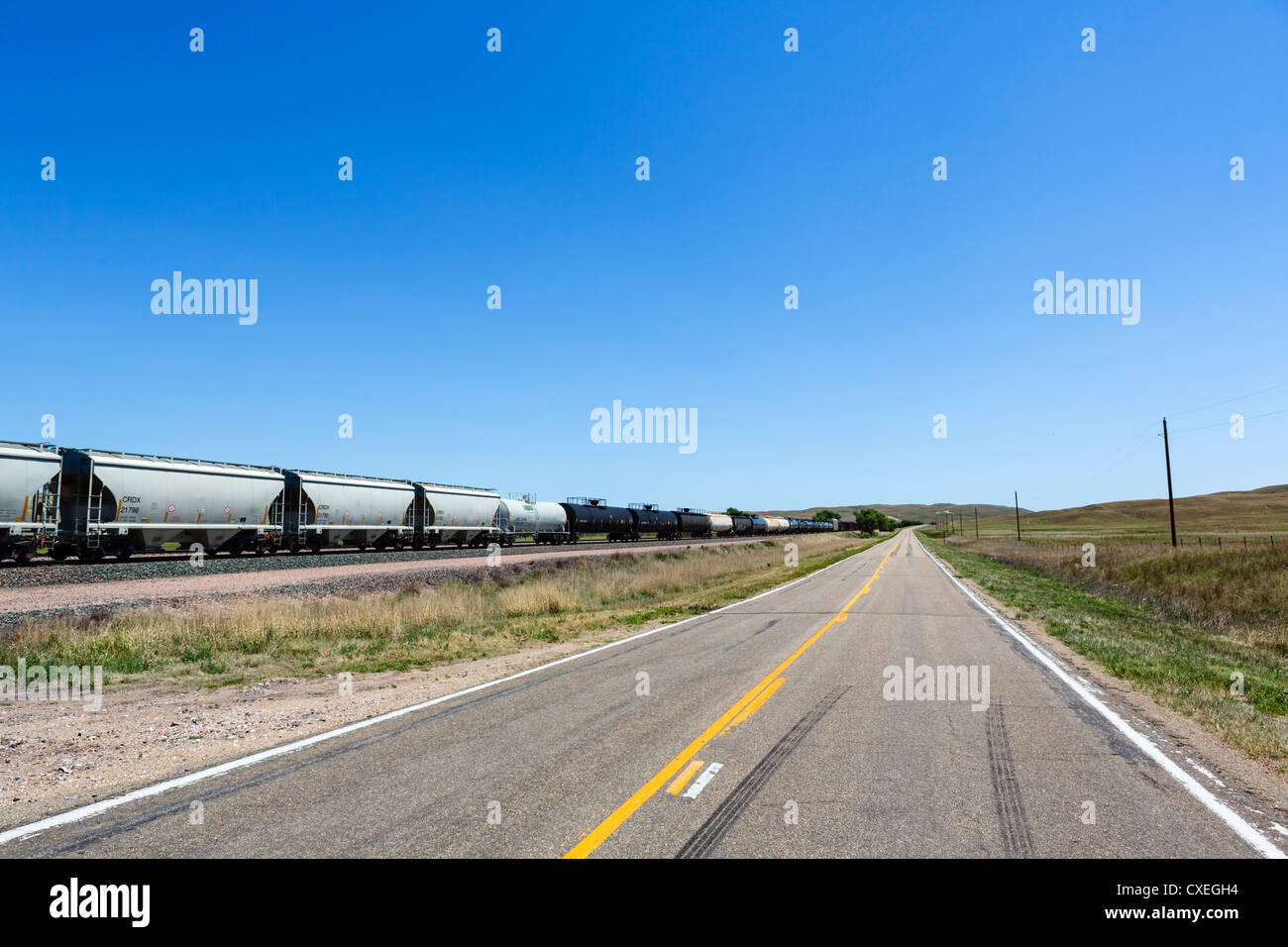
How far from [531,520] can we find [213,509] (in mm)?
26037

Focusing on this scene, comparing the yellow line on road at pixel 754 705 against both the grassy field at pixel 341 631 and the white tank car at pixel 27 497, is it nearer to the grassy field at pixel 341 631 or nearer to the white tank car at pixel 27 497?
the grassy field at pixel 341 631

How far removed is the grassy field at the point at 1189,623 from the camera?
8469 mm

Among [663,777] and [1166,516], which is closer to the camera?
[663,777]

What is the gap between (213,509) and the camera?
30906mm

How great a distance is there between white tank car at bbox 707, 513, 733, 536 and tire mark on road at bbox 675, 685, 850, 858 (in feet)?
258

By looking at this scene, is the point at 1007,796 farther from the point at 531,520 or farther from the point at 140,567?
the point at 531,520

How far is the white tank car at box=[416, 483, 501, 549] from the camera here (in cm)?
4528

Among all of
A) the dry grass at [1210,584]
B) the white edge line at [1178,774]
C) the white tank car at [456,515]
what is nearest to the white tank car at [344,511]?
the white tank car at [456,515]

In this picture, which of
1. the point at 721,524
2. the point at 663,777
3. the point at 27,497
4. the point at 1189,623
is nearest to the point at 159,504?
the point at 27,497

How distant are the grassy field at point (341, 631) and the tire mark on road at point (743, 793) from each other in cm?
686

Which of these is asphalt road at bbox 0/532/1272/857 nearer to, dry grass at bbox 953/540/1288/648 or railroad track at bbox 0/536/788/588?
dry grass at bbox 953/540/1288/648

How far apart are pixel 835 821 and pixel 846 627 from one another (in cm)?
1170

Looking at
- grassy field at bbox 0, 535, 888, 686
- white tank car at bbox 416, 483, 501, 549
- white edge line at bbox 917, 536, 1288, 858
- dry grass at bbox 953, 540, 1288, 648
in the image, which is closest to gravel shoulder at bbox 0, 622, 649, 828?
grassy field at bbox 0, 535, 888, 686
